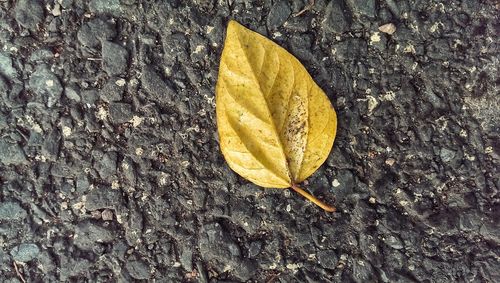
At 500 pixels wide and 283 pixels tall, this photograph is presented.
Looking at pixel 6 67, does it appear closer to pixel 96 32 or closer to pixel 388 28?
pixel 96 32

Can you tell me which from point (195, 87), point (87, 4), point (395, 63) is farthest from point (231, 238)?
point (87, 4)

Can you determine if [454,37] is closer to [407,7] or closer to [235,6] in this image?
[407,7]

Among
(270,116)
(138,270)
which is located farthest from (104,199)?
(270,116)

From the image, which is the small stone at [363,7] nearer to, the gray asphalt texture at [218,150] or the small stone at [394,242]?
the gray asphalt texture at [218,150]

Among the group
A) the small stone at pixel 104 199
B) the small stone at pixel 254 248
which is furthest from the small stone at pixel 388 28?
the small stone at pixel 104 199

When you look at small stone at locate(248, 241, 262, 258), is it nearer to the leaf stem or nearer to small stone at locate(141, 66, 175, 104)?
the leaf stem

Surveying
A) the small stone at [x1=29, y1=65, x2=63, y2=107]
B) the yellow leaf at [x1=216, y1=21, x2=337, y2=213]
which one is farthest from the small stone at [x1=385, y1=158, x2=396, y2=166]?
the small stone at [x1=29, y1=65, x2=63, y2=107]
